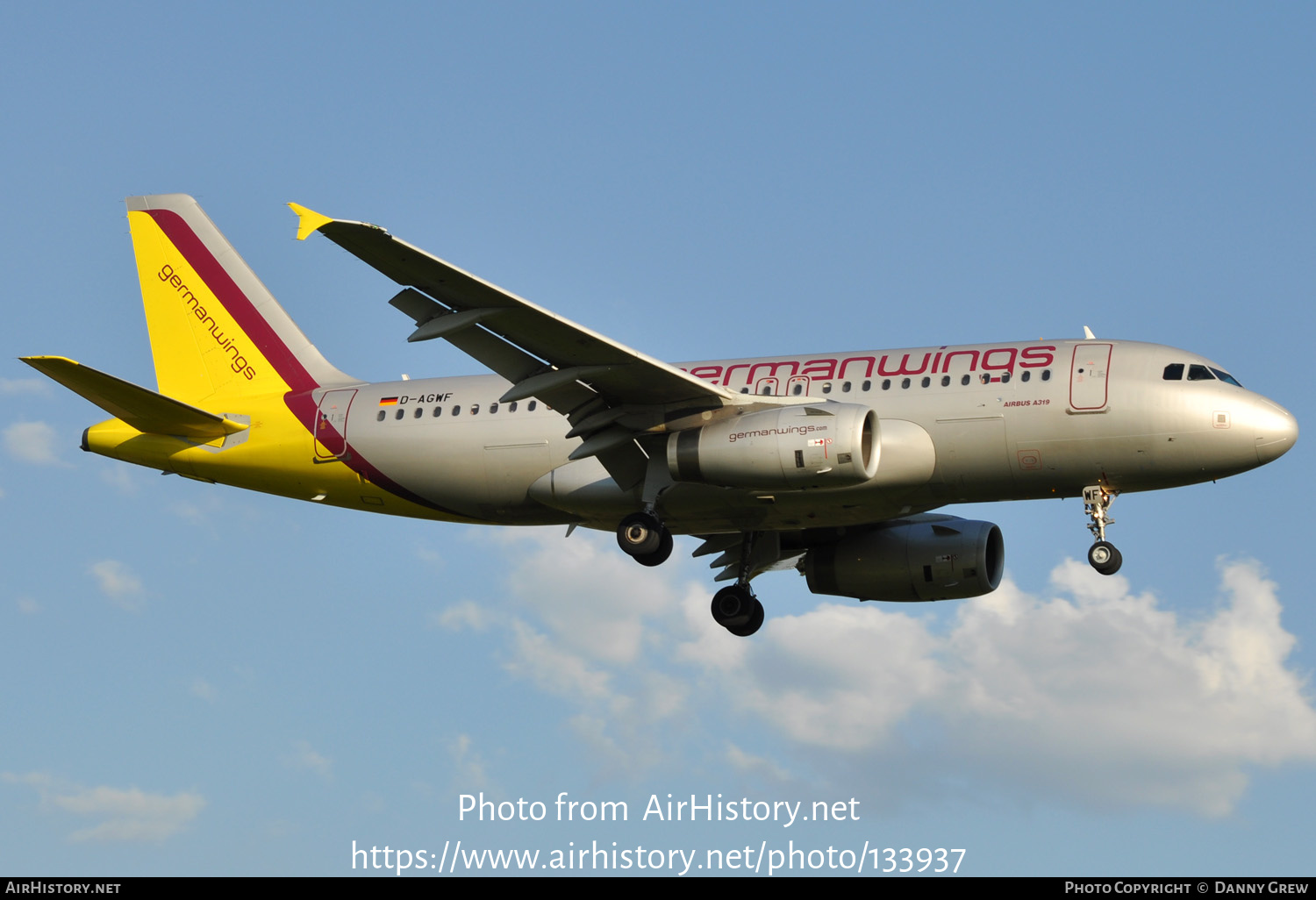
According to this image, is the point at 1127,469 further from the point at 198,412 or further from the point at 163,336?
the point at 163,336

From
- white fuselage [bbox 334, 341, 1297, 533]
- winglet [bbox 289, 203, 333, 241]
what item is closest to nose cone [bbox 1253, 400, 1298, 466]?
white fuselage [bbox 334, 341, 1297, 533]

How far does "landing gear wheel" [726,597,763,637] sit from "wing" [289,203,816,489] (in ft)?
17.7

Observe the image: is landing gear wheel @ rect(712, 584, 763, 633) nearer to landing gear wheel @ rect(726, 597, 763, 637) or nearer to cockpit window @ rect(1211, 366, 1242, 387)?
landing gear wheel @ rect(726, 597, 763, 637)

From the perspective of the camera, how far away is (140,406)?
3209 centimetres

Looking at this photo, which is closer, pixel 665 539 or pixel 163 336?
pixel 665 539

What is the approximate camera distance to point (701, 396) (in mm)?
28844

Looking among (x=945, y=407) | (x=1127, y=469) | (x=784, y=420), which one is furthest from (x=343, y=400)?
(x=1127, y=469)

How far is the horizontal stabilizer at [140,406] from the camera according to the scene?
29922 mm

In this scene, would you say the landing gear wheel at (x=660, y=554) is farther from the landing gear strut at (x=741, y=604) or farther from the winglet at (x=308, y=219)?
the winglet at (x=308, y=219)

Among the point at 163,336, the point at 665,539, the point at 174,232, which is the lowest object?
the point at 665,539

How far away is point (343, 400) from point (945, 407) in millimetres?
12774

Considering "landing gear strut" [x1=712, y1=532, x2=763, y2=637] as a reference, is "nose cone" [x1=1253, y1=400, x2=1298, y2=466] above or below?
above

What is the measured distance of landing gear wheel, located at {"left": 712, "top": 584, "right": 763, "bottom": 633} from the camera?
34031 mm

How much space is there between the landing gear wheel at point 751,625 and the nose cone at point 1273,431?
1123 cm
